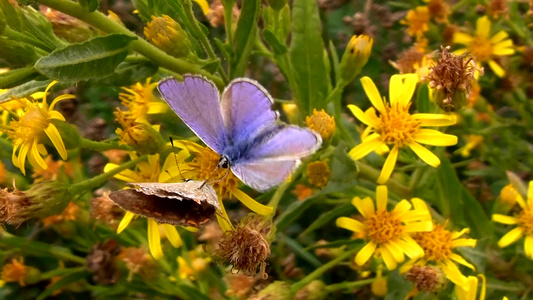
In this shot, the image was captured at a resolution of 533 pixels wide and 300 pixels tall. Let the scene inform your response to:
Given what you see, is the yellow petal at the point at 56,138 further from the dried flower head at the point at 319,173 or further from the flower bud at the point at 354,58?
the flower bud at the point at 354,58

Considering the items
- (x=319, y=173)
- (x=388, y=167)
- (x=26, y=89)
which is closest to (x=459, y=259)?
(x=388, y=167)

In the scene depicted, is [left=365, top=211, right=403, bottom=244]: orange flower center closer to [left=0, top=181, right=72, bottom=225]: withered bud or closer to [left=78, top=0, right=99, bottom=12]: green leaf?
[left=0, top=181, right=72, bottom=225]: withered bud

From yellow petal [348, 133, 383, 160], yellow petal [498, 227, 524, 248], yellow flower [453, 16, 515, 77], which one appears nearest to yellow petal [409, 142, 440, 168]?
yellow petal [348, 133, 383, 160]

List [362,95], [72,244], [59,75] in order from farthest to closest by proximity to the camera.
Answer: [362,95] < [72,244] < [59,75]

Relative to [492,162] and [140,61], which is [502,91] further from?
[140,61]

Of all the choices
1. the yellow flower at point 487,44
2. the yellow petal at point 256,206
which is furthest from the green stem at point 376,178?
the yellow flower at point 487,44

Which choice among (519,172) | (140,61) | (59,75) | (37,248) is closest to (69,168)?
(37,248)

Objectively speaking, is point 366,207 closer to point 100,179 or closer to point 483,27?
point 100,179
